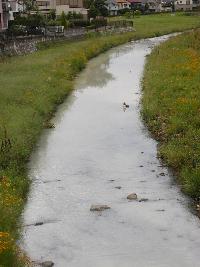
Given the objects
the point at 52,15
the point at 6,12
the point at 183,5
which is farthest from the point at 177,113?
the point at 183,5

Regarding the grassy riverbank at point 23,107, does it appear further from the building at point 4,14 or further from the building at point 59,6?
the building at point 59,6

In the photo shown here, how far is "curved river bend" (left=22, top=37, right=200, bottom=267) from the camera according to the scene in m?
11.1

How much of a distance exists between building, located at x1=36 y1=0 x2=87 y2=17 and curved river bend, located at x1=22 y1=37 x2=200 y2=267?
6879 cm

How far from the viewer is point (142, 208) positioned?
13352 millimetres

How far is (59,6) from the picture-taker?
3605 inches

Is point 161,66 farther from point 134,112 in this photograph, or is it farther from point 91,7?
point 91,7

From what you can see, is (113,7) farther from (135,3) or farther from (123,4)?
(135,3)

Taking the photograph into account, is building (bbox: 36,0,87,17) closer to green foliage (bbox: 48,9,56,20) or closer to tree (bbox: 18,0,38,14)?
green foliage (bbox: 48,9,56,20)

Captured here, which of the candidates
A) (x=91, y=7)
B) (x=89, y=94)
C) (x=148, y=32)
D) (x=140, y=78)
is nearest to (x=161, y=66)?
(x=140, y=78)

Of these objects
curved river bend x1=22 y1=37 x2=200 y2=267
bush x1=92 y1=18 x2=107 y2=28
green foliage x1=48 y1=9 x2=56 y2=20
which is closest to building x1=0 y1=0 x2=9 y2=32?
bush x1=92 y1=18 x2=107 y2=28

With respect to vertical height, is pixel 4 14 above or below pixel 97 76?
above

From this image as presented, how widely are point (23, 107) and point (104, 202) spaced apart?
10096 millimetres

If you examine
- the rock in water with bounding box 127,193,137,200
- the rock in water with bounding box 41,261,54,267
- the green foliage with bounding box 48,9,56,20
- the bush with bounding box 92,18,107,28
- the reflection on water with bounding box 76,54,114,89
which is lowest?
the rock in water with bounding box 41,261,54,267

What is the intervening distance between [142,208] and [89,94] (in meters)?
16.7
